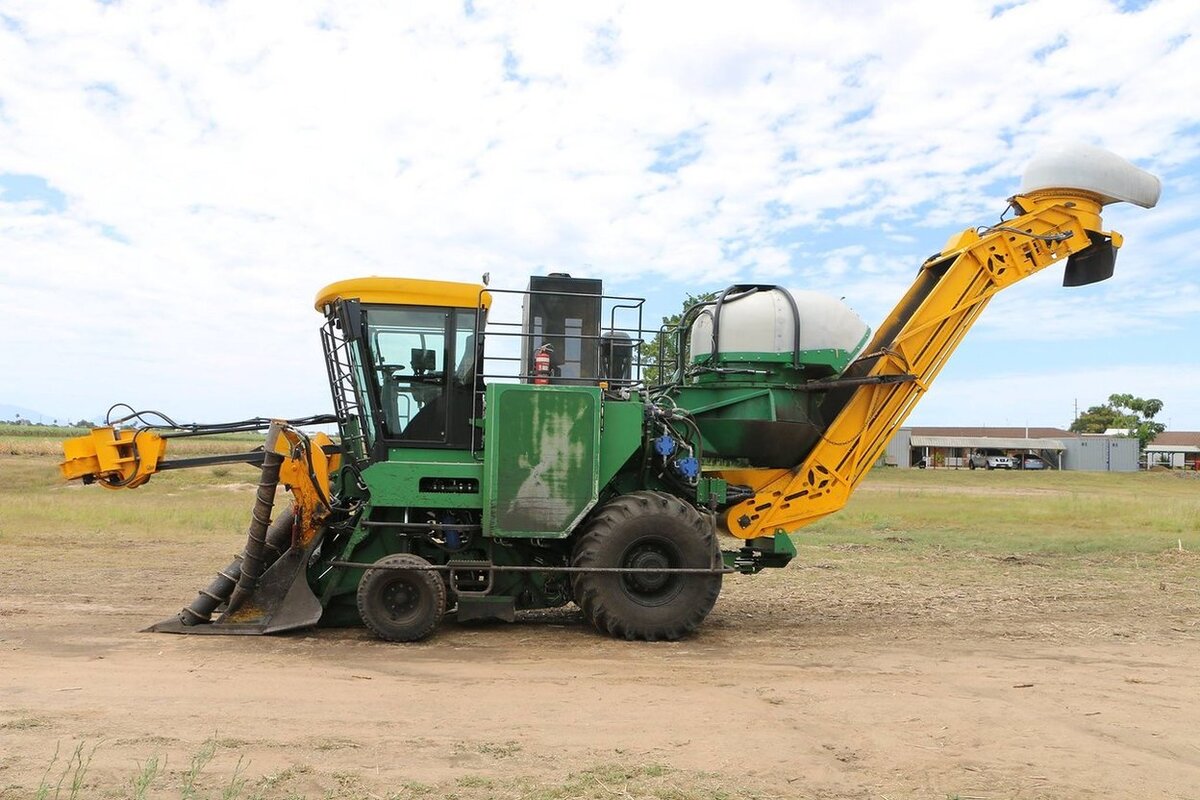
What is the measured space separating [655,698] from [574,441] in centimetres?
279

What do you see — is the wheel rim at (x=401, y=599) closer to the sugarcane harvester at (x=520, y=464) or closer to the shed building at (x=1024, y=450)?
the sugarcane harvester at (x=520, y=464)

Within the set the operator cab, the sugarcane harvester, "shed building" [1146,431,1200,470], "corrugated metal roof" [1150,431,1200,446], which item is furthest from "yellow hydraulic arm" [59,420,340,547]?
"corrugated metal roof" [1150,431,1200,446]

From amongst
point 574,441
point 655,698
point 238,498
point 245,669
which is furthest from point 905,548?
point 238,498

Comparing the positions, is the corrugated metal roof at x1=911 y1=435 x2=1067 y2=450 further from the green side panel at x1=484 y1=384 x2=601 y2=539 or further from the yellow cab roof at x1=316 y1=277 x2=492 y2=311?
the yellow cab roof at x1=316 y1=277 x2=492 y2=311

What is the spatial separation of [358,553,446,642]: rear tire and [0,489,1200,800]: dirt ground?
0.20m

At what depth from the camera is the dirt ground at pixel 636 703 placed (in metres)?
5.13

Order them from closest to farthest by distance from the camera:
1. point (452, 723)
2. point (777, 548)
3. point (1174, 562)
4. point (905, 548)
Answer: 1. point (452, 723)
2. point (777, 548)
3. point (1174, 562)
4. point (905, 548)

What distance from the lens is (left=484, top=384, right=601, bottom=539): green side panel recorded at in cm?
884

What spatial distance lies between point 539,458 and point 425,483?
1115 millimetres

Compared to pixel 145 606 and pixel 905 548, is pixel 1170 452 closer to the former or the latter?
pixel 905 548

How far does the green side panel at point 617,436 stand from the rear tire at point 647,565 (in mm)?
344

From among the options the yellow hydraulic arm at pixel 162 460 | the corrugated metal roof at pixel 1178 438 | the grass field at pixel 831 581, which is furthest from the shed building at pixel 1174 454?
the yellow hydraulic arm at pixel 162 460

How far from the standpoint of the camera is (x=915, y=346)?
402 inches

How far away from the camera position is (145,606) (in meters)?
10.1
